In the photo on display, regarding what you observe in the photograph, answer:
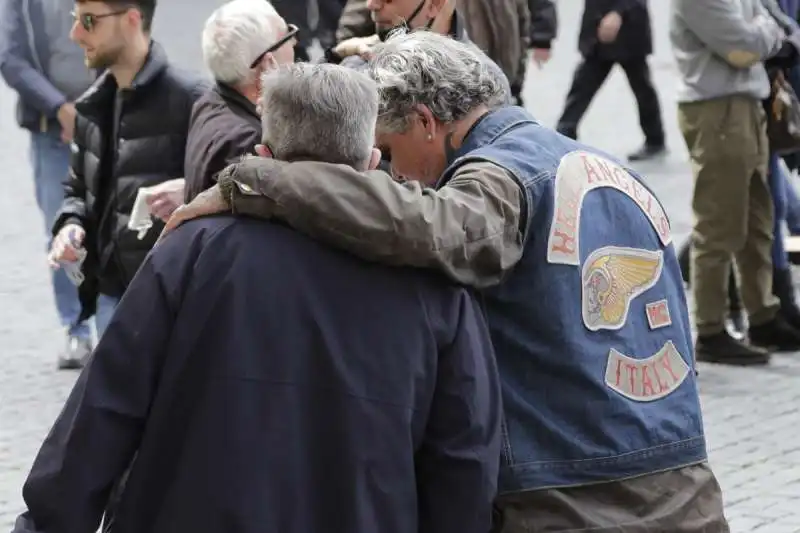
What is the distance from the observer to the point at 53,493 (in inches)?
115

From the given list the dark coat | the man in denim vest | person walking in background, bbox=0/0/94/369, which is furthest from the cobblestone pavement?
the man in denim vest

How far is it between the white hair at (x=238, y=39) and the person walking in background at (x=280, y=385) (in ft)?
7.52

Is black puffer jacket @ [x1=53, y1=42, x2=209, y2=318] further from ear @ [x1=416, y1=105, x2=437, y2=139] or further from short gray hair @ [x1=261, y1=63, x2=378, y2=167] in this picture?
short gray hair @ [x1=261, y1=63, x2=378, y2=167]

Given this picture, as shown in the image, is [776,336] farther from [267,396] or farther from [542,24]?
[267,396]

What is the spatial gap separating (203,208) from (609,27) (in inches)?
377

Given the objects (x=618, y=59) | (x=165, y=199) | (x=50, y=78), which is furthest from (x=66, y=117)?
(x=618, y=59)

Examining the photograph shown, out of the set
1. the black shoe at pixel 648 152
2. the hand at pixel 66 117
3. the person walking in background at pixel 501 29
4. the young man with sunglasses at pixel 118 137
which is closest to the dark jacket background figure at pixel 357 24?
the young man with sunglasses at pixel 118 137

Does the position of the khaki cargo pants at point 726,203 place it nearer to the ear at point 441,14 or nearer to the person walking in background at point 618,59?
the ear at point 441,14

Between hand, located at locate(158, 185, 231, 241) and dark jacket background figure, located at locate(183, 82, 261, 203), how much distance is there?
6.24 feet

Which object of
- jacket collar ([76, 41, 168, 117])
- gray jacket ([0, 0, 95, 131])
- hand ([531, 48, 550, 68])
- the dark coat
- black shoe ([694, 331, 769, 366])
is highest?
jacket collar ([76, 41, 168, 117])

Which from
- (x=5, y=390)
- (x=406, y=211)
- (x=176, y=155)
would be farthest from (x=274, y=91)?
(x=5, y=390)

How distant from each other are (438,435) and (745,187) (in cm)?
493

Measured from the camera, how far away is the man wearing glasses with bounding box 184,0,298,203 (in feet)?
16.8

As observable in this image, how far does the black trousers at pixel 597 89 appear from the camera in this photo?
495 inches
